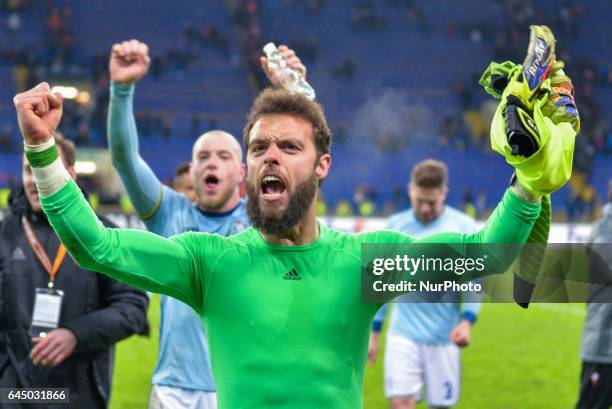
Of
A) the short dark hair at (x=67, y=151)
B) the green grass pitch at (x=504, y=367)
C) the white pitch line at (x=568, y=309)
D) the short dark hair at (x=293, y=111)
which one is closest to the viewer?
the short dark hair at (x=293, y=111)

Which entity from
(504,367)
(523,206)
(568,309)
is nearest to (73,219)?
(523,206)

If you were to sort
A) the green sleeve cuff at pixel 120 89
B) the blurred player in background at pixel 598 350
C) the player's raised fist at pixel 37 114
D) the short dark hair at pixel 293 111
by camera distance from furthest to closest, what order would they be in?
1. the blurred player in background at pixel 598 350
2. the green sleeve cuff at pixel 120 89
3. the short dark hair at pixel 293 111
4. the player's raised fist at pixel 37 114

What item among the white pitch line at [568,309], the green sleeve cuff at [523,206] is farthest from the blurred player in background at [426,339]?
the white pitch line at [568,309]

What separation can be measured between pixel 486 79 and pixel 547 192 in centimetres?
47

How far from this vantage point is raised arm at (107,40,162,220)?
12.6 feet

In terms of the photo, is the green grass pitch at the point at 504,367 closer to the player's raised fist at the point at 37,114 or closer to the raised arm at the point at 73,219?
the raised arm at the point at 73,219

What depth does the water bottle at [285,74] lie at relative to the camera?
379 cm

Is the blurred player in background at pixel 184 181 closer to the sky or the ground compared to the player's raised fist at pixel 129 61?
closer to the sky

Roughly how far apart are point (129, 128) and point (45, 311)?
101 cm

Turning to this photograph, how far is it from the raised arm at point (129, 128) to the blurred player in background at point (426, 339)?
8.64 feet

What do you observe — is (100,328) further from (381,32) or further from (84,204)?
(381,32)

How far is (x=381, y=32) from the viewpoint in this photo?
3219 centimetres

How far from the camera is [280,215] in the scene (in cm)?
271

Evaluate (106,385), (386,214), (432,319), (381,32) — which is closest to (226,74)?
(381,32)
